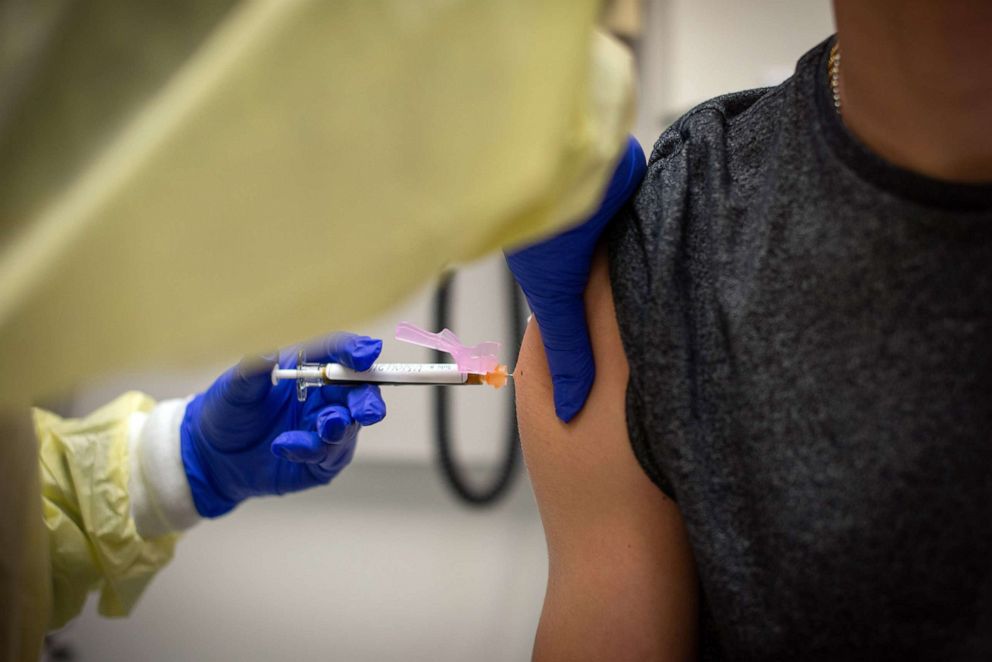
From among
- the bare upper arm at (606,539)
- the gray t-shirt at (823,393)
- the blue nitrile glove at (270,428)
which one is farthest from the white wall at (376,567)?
the gray t-shirt at (823,393)

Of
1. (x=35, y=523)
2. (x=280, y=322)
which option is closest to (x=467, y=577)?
(x=35, y=523)

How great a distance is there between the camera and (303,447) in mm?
916

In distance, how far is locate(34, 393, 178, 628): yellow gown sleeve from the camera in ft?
3.42

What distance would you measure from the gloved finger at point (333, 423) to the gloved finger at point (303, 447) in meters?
0.02

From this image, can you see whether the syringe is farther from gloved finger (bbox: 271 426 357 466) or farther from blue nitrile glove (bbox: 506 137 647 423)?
blue nitrile glove (bbox: 506 137 647 423)

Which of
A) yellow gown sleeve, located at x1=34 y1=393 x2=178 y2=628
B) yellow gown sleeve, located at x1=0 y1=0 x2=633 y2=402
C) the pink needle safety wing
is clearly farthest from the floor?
yellow gown sleeve, located at x1=0 y1=0 x2=633 y2=402

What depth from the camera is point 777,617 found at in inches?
21.3

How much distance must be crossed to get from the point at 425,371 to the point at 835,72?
52 cm

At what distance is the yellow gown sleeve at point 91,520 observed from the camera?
1.04m

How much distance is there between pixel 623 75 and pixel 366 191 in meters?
0.16

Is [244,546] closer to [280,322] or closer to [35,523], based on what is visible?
[35,523]

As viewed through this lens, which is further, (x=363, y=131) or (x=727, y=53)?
(x=727, y=53)

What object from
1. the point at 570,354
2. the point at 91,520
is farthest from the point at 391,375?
the point at 91,520

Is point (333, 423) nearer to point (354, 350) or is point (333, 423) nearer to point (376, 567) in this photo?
point (354, 350)
